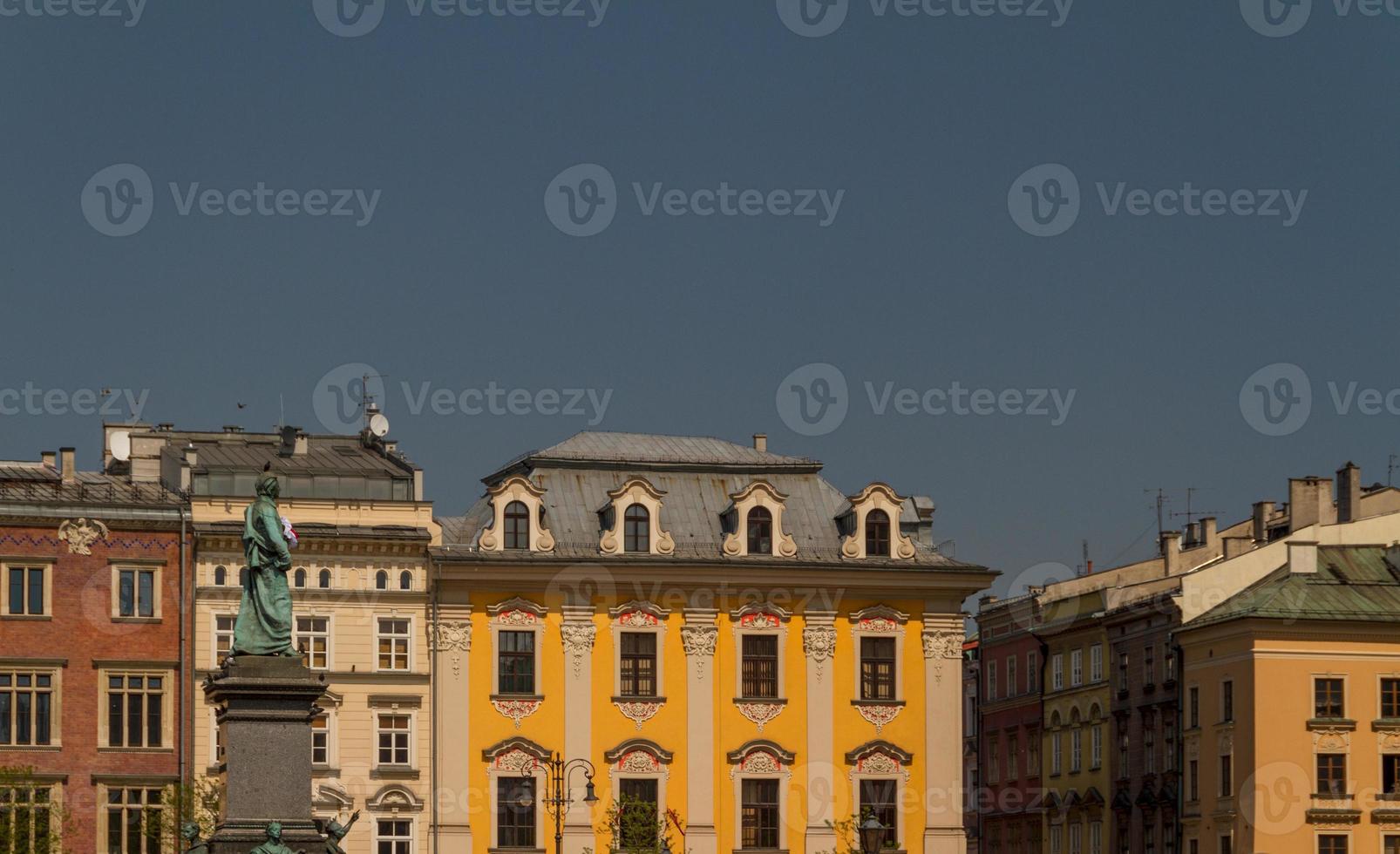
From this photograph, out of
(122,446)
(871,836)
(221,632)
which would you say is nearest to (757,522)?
(221,632)

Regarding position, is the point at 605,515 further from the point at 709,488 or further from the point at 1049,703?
the point at 1049,703

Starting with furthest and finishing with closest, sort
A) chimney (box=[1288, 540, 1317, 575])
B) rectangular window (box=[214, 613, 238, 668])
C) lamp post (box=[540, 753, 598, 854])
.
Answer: chimney (box=[1288, 540, 1317, 575]) < rectangular window (box=[214, 613, 238, 668]) < lamp post (box=[540, 753, 598, 854])

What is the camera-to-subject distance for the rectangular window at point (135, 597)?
3159 inches

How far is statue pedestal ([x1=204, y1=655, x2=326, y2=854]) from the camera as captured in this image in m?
46.3

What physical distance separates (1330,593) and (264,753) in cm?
4526

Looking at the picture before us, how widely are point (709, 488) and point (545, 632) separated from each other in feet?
22.3

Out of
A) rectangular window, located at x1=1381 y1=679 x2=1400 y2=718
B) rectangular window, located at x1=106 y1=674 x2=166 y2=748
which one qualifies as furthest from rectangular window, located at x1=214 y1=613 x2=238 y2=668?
rectangular window, located at x1=1381 y1=679 x2=1400 y2=718

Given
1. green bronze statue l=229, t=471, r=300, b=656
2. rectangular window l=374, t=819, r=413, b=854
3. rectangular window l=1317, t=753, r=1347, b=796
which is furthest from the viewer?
rectangular window l=1317, t=753, r=1347, b=796

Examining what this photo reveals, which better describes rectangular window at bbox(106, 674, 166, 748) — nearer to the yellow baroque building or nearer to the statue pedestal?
the yellow baroque building

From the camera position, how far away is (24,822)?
76.8 metres

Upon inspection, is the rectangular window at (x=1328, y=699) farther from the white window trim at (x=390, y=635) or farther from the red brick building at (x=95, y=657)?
the red brick building at (x=95, y=657)

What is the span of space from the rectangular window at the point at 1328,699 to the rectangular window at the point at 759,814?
14.5 meters

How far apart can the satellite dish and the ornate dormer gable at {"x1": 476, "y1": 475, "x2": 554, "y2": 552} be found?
10.4 meters

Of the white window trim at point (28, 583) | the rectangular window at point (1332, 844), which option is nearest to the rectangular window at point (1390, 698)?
the rectangular window at point (1332, 844)
